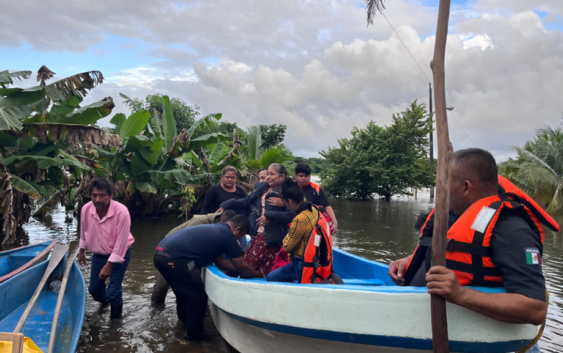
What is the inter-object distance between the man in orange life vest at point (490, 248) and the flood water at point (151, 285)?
2.85 meters

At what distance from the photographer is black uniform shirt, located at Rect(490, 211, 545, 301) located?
1979 mm

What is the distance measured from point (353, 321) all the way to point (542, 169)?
63.1ft

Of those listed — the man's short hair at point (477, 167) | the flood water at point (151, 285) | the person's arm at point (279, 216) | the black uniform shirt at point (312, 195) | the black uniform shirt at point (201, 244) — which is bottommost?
the flood water at point (151, 285)

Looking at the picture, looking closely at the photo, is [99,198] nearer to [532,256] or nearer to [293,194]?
[293,194]

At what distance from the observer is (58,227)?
12.7m

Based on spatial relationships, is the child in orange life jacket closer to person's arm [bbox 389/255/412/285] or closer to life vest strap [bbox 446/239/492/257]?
person's arm [bbox 389/255/412/285]

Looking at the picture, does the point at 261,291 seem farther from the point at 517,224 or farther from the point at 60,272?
the point at 60,272

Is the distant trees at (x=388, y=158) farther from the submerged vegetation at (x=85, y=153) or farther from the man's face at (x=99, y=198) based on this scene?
the man's face at (x=99, y=198)

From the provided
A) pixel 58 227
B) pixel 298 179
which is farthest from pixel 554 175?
pixel 58 227

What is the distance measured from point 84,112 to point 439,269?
9.77 metres

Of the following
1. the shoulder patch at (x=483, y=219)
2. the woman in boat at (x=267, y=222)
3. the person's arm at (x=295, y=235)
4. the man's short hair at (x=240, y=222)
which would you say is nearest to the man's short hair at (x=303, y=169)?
the woman in boat at (x=267, y=222)

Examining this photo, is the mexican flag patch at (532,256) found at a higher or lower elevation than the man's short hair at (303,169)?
lower

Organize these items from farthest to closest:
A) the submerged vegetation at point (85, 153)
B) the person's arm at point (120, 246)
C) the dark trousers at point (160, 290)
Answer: the submerged vegetation at point (85, 153) < the dark trousers at point (160, 290) < the person's arm at point (120, 246)

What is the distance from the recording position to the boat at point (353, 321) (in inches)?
94.2
